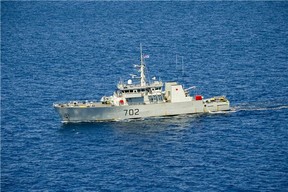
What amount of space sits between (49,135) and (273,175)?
4985 centimetres

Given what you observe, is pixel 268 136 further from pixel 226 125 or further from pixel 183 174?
pixel 183 174

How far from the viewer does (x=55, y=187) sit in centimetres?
16762

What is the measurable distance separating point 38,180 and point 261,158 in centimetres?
4173

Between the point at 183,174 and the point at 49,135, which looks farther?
the point at 49,135

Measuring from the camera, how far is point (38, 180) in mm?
171125

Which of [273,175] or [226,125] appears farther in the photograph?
[226,125]

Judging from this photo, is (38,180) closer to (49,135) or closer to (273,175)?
(49,135)

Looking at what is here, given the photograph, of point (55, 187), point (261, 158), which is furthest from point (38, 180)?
point (261, 158)

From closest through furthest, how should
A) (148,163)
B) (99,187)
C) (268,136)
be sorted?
1. (99,187)
2. (148,163)
3. (268,136)

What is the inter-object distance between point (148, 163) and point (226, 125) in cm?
2643

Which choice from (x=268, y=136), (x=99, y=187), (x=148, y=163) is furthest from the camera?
(x=268, y=136)

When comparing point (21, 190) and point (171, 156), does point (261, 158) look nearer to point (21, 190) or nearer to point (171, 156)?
point (171, 156)

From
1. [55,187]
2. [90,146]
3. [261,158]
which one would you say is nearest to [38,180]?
[55,187]

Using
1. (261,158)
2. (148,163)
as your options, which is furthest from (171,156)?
(261,158)
